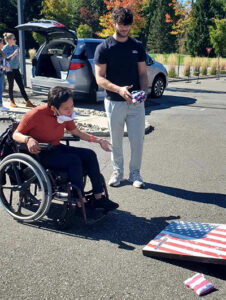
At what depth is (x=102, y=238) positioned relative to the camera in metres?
3.80

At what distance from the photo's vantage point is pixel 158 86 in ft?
43.9

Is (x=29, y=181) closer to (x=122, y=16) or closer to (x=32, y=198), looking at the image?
(x=32, y=198)

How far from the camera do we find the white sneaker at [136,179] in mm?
5176

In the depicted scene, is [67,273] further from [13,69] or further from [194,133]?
[13,69]

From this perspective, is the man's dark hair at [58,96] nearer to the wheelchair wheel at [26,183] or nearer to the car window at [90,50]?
the wheelchair wheel at [26,183]

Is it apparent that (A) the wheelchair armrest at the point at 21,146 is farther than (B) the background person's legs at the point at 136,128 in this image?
No

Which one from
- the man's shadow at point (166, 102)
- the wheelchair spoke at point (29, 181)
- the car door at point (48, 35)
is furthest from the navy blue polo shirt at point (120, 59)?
the man's shadow at point (166, 102)

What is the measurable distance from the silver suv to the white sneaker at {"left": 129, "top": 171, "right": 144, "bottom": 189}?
17.9 ft

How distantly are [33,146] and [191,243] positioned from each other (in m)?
1.59

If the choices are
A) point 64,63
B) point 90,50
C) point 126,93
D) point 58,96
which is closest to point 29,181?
point 58,96

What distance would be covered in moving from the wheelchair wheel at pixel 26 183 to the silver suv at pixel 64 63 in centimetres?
639

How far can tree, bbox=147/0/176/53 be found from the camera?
186ft

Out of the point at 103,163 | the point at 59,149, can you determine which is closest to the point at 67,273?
the point at 59,149

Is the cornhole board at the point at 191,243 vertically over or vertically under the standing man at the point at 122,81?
under
